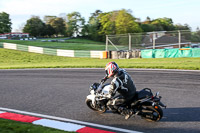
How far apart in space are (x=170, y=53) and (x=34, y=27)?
89.1 meters

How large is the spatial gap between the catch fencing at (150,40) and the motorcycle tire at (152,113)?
21.1 m

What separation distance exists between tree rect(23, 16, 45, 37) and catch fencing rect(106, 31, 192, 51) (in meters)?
81.6

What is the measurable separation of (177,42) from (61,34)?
93.5 meters

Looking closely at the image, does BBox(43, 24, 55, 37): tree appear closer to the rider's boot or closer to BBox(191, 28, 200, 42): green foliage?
BBox(191, 28, 200, 42): green foliage

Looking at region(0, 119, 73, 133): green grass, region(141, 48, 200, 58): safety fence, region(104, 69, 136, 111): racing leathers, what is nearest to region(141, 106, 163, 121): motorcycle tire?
region(104, 69, 136, 111): racing leathers

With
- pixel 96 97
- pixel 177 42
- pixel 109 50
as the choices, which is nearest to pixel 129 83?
pixel 96 97

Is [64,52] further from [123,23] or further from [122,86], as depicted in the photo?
[123,23]

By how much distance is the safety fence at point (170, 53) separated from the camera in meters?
24.5

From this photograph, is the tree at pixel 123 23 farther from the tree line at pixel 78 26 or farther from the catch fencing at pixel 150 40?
the catch fencing at pixel 150 40

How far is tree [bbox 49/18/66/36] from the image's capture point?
363ft

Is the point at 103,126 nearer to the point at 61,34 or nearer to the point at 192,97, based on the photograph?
the point at 192,97

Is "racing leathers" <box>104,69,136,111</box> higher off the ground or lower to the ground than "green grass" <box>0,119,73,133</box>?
higher

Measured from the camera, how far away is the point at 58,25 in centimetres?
11112

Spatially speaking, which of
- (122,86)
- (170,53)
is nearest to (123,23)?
(170,53)
